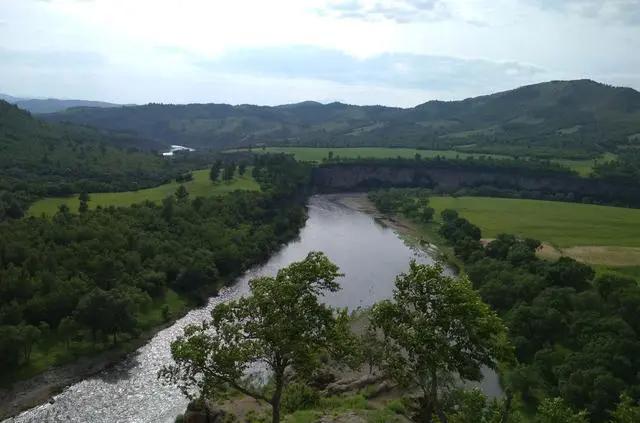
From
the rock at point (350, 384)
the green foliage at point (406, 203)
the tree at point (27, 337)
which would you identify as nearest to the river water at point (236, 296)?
the tree at point (27, 337)

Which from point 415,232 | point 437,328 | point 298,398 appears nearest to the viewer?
point 437,328

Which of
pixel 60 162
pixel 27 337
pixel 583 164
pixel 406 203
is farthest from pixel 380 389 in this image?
pixel 583 164

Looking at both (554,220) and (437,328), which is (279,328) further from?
(554,220)

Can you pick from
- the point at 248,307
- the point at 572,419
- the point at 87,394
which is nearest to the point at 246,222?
the point at 87,394

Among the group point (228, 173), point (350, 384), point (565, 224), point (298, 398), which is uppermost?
point (228, 173)

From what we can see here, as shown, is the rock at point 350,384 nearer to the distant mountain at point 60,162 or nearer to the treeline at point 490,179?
the distant mountain at point 60,162

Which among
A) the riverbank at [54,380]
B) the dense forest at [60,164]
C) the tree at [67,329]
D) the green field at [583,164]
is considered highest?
the green field at [583,164]
